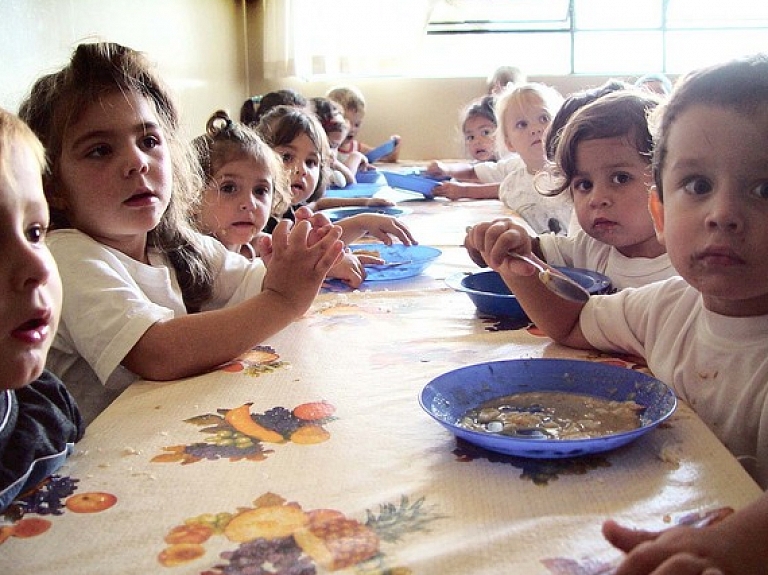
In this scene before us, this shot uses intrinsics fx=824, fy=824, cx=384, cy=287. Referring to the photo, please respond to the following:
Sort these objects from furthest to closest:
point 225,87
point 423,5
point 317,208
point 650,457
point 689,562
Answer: point 423,5
point 225,87
point 317,208
point 650,457
point 689,562

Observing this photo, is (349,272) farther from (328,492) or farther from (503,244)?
(328,492)

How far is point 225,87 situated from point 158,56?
110cm

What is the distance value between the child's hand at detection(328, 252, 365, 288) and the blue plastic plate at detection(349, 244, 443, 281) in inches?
1.2

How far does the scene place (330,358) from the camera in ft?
3.16

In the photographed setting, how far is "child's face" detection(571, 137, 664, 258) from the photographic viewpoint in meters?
1.32

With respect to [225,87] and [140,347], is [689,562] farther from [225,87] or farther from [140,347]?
[225,87]

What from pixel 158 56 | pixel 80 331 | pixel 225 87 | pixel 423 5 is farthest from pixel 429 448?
pixel 423 5

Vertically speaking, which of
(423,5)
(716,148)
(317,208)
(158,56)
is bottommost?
(317,208)

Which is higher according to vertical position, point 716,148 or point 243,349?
point 716,148

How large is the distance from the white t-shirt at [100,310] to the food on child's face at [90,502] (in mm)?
304

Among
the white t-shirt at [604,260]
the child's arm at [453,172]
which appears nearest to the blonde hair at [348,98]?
the child's arm at [453,172]

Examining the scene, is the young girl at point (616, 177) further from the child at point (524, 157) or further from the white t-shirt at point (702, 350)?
the child at point (524, 157)

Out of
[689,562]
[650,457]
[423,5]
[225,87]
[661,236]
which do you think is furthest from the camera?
[423,5]

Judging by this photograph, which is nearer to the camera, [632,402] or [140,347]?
[632,402]
